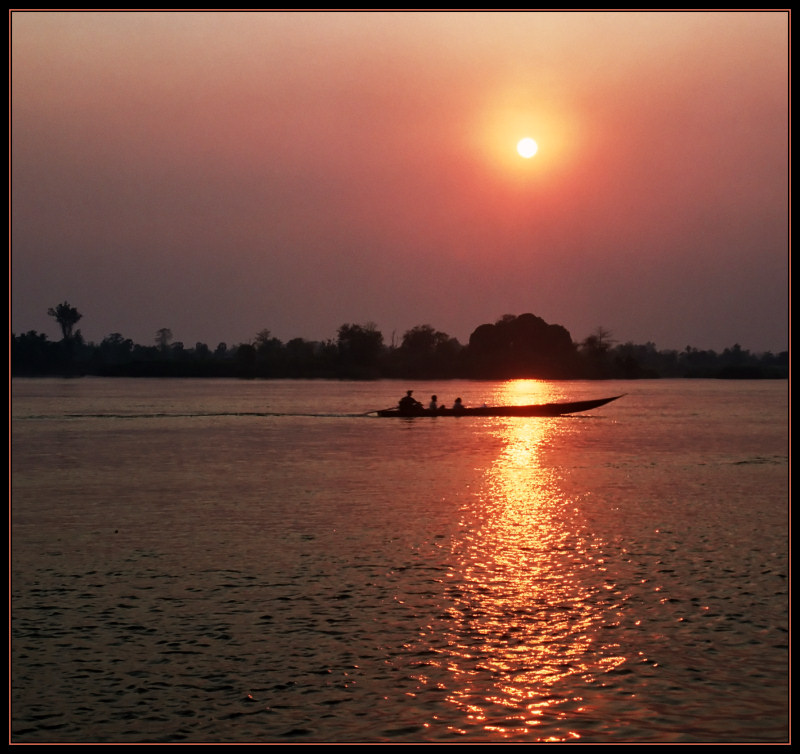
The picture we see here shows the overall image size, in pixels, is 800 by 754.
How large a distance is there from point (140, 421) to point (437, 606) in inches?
2143

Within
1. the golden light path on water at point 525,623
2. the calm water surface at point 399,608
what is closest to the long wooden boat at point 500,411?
the calm water surface at point 399,608

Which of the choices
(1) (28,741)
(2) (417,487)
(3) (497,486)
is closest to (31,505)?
(2) (417,487)

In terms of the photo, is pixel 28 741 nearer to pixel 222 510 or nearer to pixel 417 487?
pixel 222 510

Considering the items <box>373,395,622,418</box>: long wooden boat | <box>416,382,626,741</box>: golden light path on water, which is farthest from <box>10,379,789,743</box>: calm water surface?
<box>373,395,622,418</box>: long wooden boat

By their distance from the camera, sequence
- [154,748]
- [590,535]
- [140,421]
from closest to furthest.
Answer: [154,748]
[590,535]
[140,421]

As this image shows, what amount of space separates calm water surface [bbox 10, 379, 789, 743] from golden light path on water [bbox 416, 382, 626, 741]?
4 cm

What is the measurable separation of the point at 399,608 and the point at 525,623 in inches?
76.3

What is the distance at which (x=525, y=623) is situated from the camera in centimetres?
1385

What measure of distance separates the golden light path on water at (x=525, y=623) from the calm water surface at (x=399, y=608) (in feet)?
0.15

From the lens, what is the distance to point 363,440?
49188mm

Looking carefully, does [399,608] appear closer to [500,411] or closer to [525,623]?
[525,623]

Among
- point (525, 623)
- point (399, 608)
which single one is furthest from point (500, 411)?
point (525, 623)

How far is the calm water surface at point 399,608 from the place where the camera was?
10.7 meters

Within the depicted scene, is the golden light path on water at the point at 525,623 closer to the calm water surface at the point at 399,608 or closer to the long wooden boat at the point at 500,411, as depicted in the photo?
the calm water surface at the point at 399,608
